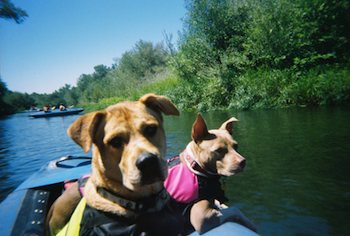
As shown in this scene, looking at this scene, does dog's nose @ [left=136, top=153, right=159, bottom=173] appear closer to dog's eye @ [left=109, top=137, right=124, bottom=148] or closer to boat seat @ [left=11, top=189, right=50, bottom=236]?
dog's eye @ [left=109, top=137, right=124, bottom=148]

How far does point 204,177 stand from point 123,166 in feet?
4.05

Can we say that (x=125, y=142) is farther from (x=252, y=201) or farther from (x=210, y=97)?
(x=210, y=97)

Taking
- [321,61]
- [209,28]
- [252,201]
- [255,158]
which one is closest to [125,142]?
[252,201]

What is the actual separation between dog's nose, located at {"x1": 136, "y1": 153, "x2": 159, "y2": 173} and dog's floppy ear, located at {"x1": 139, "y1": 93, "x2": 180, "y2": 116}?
22.1 inches

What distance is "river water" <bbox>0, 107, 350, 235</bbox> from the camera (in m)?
4.25

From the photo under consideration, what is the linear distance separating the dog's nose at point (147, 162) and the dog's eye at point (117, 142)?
220mm

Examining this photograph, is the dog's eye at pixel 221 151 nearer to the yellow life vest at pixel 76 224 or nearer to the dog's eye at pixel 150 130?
the dog's eye at pixel 150 130

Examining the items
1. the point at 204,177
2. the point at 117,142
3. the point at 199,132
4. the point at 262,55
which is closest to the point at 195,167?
the point at 204,177

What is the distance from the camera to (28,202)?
3.36 meters

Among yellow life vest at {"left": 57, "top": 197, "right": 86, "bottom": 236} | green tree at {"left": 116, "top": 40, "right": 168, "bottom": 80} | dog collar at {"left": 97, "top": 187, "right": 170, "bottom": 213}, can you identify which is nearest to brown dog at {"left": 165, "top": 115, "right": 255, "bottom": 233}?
dog collar at {"left": 97, "top": 187, "right": 170, "bottom": 213}

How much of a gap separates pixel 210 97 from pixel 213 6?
7.13 meters

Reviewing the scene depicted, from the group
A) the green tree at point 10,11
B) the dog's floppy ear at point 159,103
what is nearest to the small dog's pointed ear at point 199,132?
the dog's floppy ear at point 159,103

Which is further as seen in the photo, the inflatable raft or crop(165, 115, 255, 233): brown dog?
crop(165, 115, 255, 233): brown dog

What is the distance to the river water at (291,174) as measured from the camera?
13.9 feet
